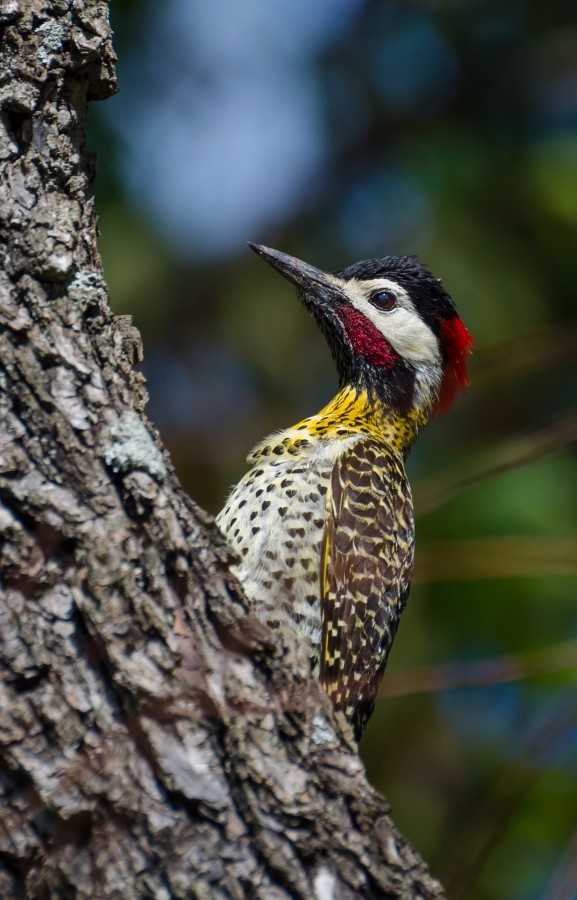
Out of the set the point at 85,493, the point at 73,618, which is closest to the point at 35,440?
the point at 85,493

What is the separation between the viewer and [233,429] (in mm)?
7551

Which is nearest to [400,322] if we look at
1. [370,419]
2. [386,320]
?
[386,320]

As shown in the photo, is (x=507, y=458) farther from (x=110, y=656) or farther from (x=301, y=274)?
(x=301, y=274)

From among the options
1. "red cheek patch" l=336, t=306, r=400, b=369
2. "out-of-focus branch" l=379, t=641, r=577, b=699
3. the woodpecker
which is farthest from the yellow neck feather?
"out-of-focus branch" l=379, t=641, r=577, b=699

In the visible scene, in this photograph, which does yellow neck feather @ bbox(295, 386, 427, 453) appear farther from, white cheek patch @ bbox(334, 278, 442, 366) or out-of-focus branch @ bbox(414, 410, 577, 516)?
out-of-focus branch @ bbox(414, 410, 577, 516)

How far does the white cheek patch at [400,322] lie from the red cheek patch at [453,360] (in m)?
0.06

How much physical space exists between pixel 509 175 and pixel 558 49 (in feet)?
4.26

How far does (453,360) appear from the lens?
4.74 m

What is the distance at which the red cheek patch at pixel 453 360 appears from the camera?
15.4ft

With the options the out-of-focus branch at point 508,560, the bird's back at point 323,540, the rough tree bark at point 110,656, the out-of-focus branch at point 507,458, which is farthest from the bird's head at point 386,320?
the rough tree bark at point 110,656

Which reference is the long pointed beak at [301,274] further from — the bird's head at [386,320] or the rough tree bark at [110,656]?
the rough tree bark at [110,656]

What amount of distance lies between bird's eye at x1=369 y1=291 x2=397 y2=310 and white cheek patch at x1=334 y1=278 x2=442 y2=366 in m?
0.01

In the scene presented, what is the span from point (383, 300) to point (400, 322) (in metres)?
0.12

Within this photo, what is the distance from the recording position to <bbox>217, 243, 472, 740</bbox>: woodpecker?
3689 millimetres
